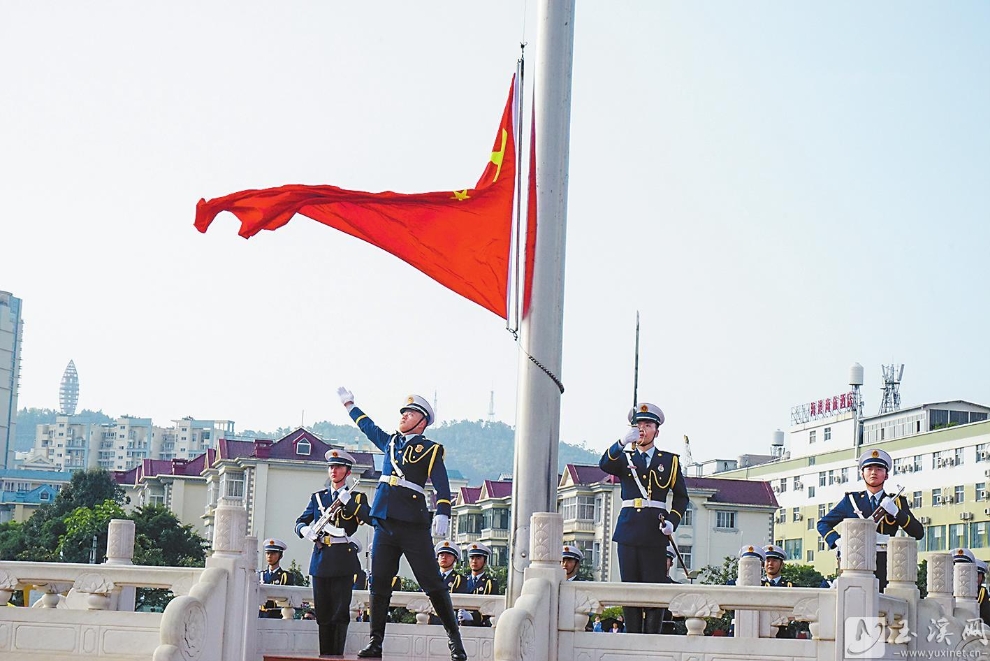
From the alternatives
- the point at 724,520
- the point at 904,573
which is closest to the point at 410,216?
the point at 904,573

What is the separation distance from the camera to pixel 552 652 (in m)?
8.50

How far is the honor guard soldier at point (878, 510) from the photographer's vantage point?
10250 mm

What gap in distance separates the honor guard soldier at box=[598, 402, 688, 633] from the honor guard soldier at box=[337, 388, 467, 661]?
3.90 feet

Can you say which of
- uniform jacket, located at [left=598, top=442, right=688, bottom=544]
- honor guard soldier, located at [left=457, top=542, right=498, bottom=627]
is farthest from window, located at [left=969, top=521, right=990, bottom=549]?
uniform jacket, located at [left=598, top=442, right=688, bottom=544]

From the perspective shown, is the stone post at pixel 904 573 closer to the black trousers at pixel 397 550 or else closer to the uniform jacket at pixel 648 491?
the uniform jacket at pixel 648 491

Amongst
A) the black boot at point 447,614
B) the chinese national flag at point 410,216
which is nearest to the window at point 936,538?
the chinese national flag at point 410,216

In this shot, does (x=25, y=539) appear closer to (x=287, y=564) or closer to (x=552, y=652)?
(x=287, y=564)

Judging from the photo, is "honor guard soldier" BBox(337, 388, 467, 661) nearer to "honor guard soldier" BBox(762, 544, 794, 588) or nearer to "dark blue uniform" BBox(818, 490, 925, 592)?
"dark blue uniform" BBox(818, 490, 925, 592)

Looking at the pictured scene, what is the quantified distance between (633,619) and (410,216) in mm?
3148

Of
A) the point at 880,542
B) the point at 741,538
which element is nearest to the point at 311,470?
the point at 741,538

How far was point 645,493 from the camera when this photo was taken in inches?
383

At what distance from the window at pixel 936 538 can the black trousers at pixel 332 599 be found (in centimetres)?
4863

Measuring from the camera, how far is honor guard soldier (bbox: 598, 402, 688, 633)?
31.8 feet

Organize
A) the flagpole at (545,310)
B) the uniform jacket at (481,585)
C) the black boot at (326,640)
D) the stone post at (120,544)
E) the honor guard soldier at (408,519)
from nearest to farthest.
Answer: the flagpole at (545,310) < the honor guard soldier at (408,519) < the black boot at (326,640) < the stone post at (120,544) < the uniform jacket at (481,585)
